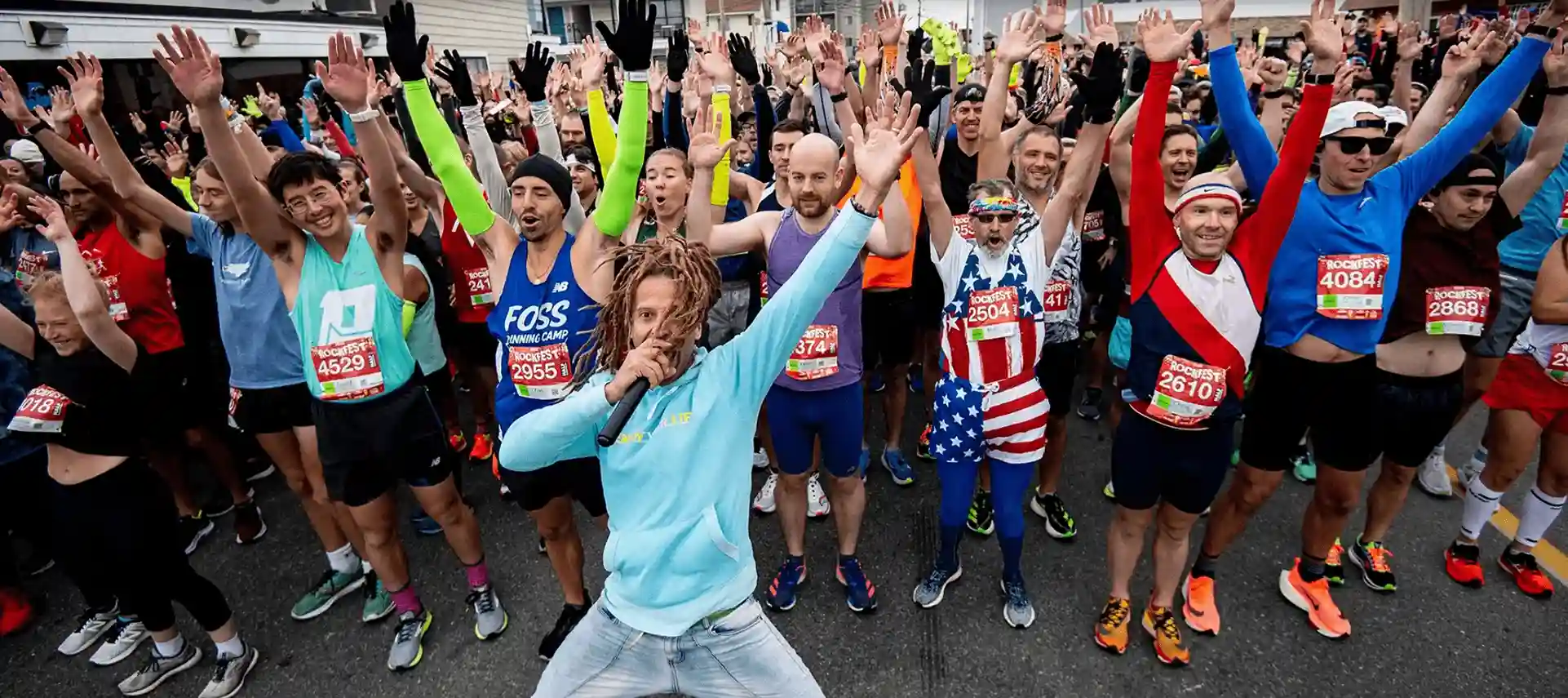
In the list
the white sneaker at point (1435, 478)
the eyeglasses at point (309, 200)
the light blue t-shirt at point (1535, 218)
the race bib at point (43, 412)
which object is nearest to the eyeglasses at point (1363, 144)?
the light blue t-shirt at point (1535, 218)

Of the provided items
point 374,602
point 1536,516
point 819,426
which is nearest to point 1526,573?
point 1536,516

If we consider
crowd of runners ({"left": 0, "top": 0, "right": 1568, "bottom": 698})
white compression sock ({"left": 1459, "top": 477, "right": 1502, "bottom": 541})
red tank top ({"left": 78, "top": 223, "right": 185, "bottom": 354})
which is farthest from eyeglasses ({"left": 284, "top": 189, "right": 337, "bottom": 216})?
white compression sock ({"left": 1459, "top": 477, "right": 1502, "bottom": 541})

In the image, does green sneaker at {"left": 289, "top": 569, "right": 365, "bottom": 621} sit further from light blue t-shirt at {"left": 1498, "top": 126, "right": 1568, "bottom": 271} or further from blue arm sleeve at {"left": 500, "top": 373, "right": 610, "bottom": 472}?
light blue t-shirt at {"left": 1498, "top": 126, "right": 1568, "bottom": 271}

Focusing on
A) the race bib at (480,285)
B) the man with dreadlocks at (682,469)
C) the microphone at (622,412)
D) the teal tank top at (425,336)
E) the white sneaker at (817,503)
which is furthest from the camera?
the race bib at (480,285)

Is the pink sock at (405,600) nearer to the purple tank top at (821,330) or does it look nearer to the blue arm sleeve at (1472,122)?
the purple tank top at (821,330)

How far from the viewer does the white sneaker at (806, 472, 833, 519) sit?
4.33m

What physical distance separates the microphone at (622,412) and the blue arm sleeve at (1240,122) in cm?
242

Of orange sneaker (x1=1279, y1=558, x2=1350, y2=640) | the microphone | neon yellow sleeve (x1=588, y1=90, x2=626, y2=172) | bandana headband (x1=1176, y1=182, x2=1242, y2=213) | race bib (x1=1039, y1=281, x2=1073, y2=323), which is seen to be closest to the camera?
the microphone

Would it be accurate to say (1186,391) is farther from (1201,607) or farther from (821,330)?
(821,330)

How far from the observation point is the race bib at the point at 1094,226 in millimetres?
4992

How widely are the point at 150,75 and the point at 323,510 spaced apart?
1171 centimetres

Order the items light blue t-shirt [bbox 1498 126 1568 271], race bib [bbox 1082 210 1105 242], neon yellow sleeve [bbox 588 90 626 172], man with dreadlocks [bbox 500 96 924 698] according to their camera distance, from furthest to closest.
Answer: race bib [bbox 1082 210 1105 242] → neon yellow sleeve [bbox 588 90 626 172] → light blue t-shirt [bbox 1498 126 1568 271] → man with dreadlocks [bbox 500 96 924 698]

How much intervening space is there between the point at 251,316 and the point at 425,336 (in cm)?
80

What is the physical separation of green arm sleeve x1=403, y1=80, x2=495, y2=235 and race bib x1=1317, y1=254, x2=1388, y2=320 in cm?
335
